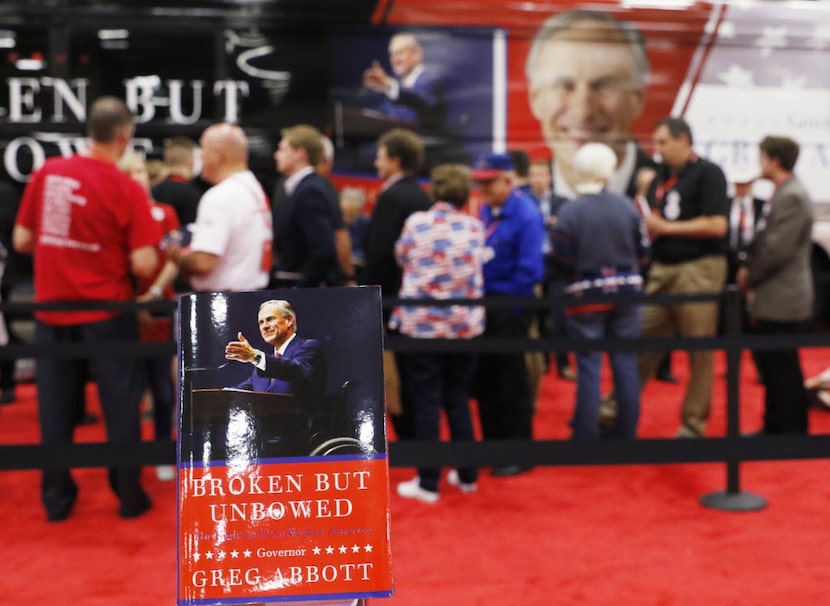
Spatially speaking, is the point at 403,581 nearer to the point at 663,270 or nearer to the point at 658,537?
the point at 658,537

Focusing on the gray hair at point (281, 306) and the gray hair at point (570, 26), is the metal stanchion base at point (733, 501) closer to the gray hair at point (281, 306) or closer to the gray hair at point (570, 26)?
the gray hair at point (281, 306)

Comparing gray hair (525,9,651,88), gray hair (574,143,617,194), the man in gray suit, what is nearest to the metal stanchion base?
the man in gray suit

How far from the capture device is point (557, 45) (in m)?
6.44

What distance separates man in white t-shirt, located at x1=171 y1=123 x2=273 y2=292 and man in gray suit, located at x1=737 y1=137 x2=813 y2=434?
2.50 m

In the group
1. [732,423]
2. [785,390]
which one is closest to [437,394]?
[732,423]

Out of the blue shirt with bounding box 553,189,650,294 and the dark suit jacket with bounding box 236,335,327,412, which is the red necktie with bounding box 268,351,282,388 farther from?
the blue shirt with bounding box 553,189,650,294

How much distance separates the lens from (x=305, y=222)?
4.30m

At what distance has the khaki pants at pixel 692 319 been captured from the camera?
4789 mm

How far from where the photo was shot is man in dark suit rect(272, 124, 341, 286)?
4.28 metres

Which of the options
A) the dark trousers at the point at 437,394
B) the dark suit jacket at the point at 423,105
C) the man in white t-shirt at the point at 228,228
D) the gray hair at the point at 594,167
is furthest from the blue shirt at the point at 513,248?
the dark suit jacket at the point at 423,105

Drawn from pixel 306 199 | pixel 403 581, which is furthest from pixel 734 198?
pixel 403 581

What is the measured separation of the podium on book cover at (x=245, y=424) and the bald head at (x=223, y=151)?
7.79ft

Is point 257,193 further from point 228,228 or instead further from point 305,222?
point 305,222

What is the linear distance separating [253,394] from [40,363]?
2.41 meters
